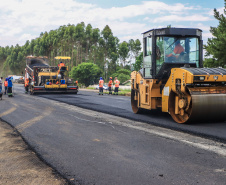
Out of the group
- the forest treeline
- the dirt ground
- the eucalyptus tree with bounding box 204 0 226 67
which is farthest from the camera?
the forest treeline

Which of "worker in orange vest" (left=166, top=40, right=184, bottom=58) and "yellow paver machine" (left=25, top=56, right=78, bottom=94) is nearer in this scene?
"worker in orange vest" (left=166, top=40, right=184, bottom=58)

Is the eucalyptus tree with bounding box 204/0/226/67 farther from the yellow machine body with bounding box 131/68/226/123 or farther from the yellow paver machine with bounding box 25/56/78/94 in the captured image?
the yellow machine body with bounding box 131/68/226/123

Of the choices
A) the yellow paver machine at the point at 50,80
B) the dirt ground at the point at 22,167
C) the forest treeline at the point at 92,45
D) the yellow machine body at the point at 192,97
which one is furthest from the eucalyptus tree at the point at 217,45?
the forest treeline at the point at 92,45

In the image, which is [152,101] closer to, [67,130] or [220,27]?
[67,130]

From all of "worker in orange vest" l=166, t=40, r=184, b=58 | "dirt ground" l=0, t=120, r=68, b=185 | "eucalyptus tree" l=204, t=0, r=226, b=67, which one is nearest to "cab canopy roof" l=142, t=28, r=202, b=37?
"worker in orange vest" l=166, t=40, r=184, b=58

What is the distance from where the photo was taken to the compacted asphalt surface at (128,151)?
4.32 meters

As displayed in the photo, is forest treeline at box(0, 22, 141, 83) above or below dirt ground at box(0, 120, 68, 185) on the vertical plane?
above

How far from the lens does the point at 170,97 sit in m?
8.80

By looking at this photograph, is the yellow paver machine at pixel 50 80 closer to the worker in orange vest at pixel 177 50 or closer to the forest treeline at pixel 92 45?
the worker in orange vest at pixel 177 50

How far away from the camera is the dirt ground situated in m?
4.22

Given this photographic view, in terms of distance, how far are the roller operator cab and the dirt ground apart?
4302 mm

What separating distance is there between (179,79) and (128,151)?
3.41m

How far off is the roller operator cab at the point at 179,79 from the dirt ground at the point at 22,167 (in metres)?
4.30

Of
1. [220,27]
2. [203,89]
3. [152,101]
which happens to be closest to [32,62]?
[220,27]
